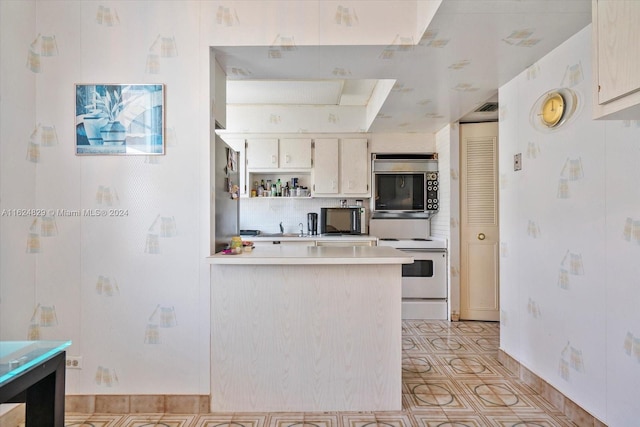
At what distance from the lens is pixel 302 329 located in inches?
83.7

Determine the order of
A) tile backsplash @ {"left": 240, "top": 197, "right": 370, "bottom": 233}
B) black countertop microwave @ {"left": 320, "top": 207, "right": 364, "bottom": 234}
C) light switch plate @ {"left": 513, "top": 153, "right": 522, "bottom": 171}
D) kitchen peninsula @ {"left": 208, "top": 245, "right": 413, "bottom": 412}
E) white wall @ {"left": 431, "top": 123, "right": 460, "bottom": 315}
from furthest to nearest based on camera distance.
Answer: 1. tile backsplash @ {"left": 240, "top": 197, "right": 370, "bottom": 233}
2. black countertop microwave @ {"left": 320, "top": 207, "right": 364, "bottom": 234}
3. white wall @ {"left": 431, "top": 123, "right": 460, "bottom": 315}
4. light switch plate @ {"left": 513, "top": 153, "right": 522, "bottom": 171}
5. kitchen peninsula @ {"left": 208, "top": 245, "right": 413, "bottom": 412}

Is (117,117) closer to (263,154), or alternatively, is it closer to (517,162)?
(263,154)

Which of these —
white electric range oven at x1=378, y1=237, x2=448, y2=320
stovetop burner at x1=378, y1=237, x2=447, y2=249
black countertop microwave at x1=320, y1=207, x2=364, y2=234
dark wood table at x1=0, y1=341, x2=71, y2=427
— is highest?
black countertop microwave at x1=320, y1=207, x2=364, y2=234

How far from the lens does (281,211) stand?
4789 millimetres

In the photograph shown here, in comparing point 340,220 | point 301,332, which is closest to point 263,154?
point 340,220

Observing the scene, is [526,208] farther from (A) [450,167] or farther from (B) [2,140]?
(B) [2,140]

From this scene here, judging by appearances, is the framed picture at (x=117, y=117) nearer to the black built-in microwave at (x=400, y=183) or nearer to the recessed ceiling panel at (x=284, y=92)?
the recessed ceiling panel at (x=284, y=92)

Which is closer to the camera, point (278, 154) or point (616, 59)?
point (616, 59)

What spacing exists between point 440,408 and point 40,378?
81.3 inches

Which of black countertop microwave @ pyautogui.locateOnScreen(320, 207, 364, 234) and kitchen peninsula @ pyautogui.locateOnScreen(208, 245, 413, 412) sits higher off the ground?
black countertop microwave @ pyautogui.locateOnScreen(320, 207, 364, 234)

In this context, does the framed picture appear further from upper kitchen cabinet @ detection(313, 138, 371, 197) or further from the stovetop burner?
the stovetop burner

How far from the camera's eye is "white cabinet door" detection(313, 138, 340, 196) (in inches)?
176

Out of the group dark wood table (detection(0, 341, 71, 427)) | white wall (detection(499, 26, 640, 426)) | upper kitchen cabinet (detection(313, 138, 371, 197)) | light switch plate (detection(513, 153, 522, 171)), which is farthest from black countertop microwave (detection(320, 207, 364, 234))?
dark wood table (detection(0, 341, 71, 427))

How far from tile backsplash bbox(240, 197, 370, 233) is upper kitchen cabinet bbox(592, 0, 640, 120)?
357cm
